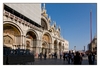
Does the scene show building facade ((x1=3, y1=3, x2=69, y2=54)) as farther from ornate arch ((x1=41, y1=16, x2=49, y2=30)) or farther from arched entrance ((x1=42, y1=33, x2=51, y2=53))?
ornate arch ((x1=41, y1=16, x2=49, y2=30))

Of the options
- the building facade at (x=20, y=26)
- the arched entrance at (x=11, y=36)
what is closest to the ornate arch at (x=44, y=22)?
the building facade at (x=20, y=26)

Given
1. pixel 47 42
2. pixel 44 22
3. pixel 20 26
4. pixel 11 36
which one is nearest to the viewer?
pixel 11 36

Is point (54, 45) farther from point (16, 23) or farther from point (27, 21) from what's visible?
point (16, 23)

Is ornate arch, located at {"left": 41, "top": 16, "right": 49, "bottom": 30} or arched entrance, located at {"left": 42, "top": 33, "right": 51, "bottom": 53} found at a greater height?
ornate arch, located at {"left": 41, "top": 16, "right": 49, "bottom": 30}

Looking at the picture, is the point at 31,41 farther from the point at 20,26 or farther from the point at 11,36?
the point at 11,36

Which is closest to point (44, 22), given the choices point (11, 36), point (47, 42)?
point (47, 42)

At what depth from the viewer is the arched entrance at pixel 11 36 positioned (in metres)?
23.4

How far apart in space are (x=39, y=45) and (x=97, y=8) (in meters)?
20.3

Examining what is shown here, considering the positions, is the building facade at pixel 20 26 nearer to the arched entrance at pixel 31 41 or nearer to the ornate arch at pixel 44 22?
the arched entrance at pixel 31 41

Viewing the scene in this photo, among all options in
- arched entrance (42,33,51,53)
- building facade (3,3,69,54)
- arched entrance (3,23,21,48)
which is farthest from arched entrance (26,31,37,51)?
arched entrance (42,33,51,53)

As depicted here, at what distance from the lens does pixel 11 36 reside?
79.7 feet

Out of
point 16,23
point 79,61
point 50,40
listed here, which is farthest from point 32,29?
point 79,61

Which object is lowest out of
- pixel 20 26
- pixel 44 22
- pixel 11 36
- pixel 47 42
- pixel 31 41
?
pixel 47 42

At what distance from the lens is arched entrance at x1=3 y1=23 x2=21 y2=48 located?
23.4 m
